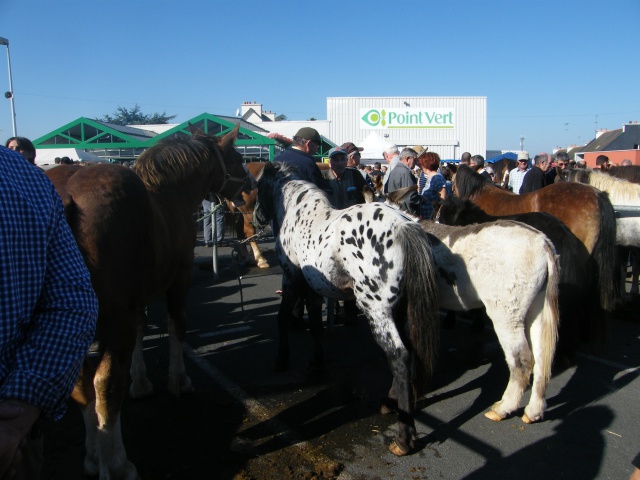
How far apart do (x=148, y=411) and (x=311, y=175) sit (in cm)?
276

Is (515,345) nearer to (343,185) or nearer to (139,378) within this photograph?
(139,378)

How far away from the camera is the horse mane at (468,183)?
633 centimetres

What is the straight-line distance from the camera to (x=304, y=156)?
5102mm

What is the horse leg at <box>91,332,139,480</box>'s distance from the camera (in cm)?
247

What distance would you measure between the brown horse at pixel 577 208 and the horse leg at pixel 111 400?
4.50 metres

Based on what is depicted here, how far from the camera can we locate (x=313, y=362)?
4.42m

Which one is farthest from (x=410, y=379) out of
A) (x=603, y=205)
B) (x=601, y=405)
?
(x=603, y=205)

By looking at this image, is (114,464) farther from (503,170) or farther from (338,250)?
(503,170)

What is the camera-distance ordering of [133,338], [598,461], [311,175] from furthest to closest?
[311,175] < [598,461] < [133,338]

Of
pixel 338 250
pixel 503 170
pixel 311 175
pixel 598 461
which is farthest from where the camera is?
pixel 503 170

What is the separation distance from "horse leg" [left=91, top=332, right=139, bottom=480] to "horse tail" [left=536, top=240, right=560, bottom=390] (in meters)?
2.71

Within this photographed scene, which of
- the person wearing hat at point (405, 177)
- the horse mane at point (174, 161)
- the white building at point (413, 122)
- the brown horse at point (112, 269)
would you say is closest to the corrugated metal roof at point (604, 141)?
the white building at point (413, 122)

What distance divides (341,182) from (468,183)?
1.77 meters

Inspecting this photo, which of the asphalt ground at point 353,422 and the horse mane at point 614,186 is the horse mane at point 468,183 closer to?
the horse mane at point 614,186
